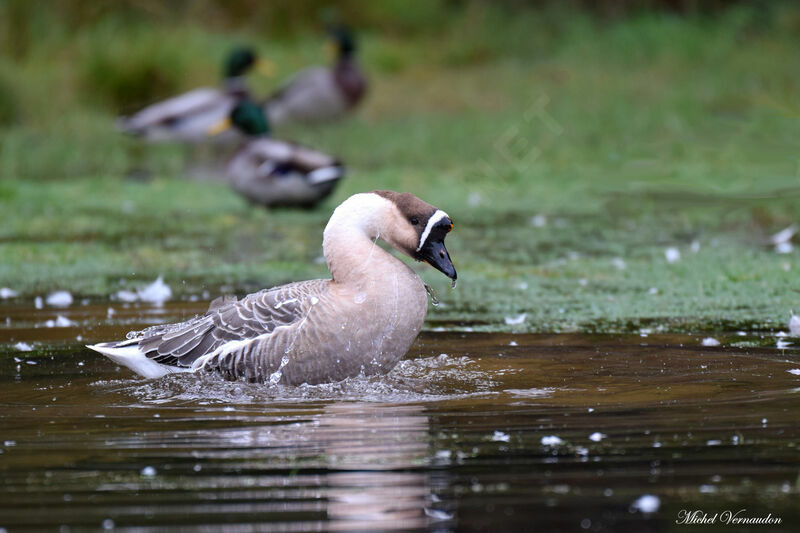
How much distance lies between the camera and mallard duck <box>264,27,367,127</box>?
1859cm

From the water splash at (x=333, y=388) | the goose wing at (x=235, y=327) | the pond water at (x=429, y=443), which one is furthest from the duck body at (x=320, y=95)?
the water splash at (x=333, y=388)

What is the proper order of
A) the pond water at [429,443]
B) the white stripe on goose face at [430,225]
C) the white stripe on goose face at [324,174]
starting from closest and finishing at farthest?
1. the pond water at [429,443]
2. the white stripe on goose face at [430,225]
3. the white stripe on goose face at [324,174]

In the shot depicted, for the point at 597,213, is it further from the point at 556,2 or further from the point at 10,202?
the point at 556,2

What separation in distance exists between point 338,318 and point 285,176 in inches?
269

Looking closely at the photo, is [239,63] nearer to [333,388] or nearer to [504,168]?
[504,168]

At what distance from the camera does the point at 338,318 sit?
229 inches

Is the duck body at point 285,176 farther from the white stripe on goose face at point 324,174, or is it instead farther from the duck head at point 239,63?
the duck head at point 239,63

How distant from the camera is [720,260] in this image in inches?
364

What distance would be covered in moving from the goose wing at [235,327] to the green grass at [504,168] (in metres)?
1.75

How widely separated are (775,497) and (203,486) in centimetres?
184

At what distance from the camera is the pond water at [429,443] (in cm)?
393

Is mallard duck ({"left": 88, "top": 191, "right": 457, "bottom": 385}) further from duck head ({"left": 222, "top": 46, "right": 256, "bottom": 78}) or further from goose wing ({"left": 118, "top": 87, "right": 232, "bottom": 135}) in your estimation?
duck head ({"left": 222, "top": 46, "right": 256, "bottom": 78})

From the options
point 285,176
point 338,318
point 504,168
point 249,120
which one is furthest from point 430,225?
point 504,168

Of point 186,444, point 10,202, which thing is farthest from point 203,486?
point 10,202
